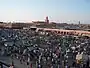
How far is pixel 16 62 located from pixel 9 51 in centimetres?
237

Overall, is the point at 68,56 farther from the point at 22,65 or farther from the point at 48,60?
the point at 22,65

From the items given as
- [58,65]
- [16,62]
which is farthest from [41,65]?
[16,62]

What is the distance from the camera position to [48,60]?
1232cm

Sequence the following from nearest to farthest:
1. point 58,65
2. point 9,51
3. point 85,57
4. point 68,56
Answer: point 58,65 → point 85,57 → point 68,56 → point 9,51

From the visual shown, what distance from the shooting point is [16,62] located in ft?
39.9

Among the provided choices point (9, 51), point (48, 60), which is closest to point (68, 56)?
point (48, 60)

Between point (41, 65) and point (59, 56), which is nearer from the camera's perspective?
point (41, 65)

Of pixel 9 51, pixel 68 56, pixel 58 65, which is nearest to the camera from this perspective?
pixel 58 65

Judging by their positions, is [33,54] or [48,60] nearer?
[48,60]

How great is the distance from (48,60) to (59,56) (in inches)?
42.2

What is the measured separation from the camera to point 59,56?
13.1m

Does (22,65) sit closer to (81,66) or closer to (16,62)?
(16,62)

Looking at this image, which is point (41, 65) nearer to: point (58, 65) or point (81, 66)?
point (58, 65)

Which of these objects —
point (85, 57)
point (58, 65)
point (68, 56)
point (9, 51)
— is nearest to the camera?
point (58, 65)
